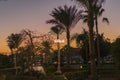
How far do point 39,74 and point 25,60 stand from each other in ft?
12.6

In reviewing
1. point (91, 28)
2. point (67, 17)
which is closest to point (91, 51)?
point (91, 28)

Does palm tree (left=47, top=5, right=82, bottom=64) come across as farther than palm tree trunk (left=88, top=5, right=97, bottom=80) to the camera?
Yes

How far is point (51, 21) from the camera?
182ft

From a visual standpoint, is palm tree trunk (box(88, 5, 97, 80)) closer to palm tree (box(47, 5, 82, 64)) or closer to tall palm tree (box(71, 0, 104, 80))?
tall palm tree (box(71, 0, 104, 80))

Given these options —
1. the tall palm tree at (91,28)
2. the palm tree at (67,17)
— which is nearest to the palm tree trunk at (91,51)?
the tall palm tree at (91,28)

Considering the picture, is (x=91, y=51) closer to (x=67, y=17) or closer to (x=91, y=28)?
(x=91, y=28)

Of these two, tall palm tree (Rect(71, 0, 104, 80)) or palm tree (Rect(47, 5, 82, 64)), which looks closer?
tall palm tree (Rect(71, 0, 104, 80))

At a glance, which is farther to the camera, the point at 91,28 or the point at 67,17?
the point at 67,17

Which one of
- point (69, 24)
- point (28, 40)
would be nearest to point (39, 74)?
point (28, 40)

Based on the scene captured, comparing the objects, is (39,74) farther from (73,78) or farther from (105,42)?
(105,42)

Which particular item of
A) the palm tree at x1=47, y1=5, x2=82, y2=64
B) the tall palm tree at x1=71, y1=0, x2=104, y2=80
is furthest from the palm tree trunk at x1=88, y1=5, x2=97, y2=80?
the palm tree at x1=47, y1=5, x2=82, y2=64

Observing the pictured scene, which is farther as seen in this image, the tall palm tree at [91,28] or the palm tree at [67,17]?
the palm tree at [67,17]

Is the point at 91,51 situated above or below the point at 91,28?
below

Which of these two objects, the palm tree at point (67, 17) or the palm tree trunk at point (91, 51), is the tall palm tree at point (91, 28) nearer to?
the palm tree trunk at point (91, 51)
